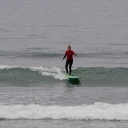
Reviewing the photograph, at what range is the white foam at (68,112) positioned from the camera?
19.0 meters

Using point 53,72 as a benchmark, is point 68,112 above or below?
below

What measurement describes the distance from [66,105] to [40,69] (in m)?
8.29

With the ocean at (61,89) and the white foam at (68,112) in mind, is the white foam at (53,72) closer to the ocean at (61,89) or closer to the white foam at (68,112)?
the ocean at (61,89)

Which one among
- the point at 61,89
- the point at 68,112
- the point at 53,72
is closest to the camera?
the point at 68,112

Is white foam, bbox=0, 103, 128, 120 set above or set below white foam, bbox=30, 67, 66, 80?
below

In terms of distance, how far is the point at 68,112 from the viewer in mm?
19328

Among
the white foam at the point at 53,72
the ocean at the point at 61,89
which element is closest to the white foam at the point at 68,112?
the ocean at the point at 61,89

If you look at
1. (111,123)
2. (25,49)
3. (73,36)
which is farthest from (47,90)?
(73,36)

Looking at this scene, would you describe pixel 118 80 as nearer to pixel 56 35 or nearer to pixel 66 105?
pixel 66 105

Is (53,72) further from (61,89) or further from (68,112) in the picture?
(68,112)

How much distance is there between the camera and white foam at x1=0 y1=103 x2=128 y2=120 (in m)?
19.0

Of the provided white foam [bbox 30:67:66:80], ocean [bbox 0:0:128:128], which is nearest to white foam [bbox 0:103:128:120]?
ocean [bbox 0:0:128:128]

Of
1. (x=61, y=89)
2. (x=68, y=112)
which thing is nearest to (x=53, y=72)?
(x=61, y=89)

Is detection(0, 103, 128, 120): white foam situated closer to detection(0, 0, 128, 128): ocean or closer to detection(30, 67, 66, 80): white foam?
detection(0, 0, 128, 128): ocean
